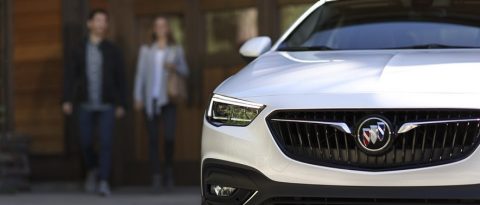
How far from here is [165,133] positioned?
8312mm

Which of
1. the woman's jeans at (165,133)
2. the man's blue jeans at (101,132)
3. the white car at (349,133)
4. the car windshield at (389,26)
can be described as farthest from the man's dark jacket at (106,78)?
the white car at (349,133)

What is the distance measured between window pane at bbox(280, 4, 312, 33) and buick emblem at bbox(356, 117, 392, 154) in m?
4.98

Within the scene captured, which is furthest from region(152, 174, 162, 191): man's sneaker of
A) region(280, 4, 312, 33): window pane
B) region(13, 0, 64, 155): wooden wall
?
region(280, 4, 312, 33): window pane

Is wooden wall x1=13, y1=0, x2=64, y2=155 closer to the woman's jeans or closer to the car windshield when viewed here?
the woman's jeans

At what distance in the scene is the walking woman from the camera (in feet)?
27.1

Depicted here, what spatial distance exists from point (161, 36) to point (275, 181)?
15.5 ft

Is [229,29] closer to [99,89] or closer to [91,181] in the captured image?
[99,89]

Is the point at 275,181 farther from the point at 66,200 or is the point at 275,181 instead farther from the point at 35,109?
the point at 35,109

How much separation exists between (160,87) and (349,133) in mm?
4708

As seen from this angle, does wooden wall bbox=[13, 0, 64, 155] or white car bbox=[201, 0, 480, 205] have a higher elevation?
white car bbox=[201, 0, 480, 205]

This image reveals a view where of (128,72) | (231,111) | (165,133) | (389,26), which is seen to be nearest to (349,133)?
(231,111)

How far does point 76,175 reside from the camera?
31.2ft

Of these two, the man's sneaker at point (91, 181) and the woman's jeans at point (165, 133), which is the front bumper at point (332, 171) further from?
the man's sneaker at point (91, 181)

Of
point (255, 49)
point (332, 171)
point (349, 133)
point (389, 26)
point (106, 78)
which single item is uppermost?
point (389, 26)
